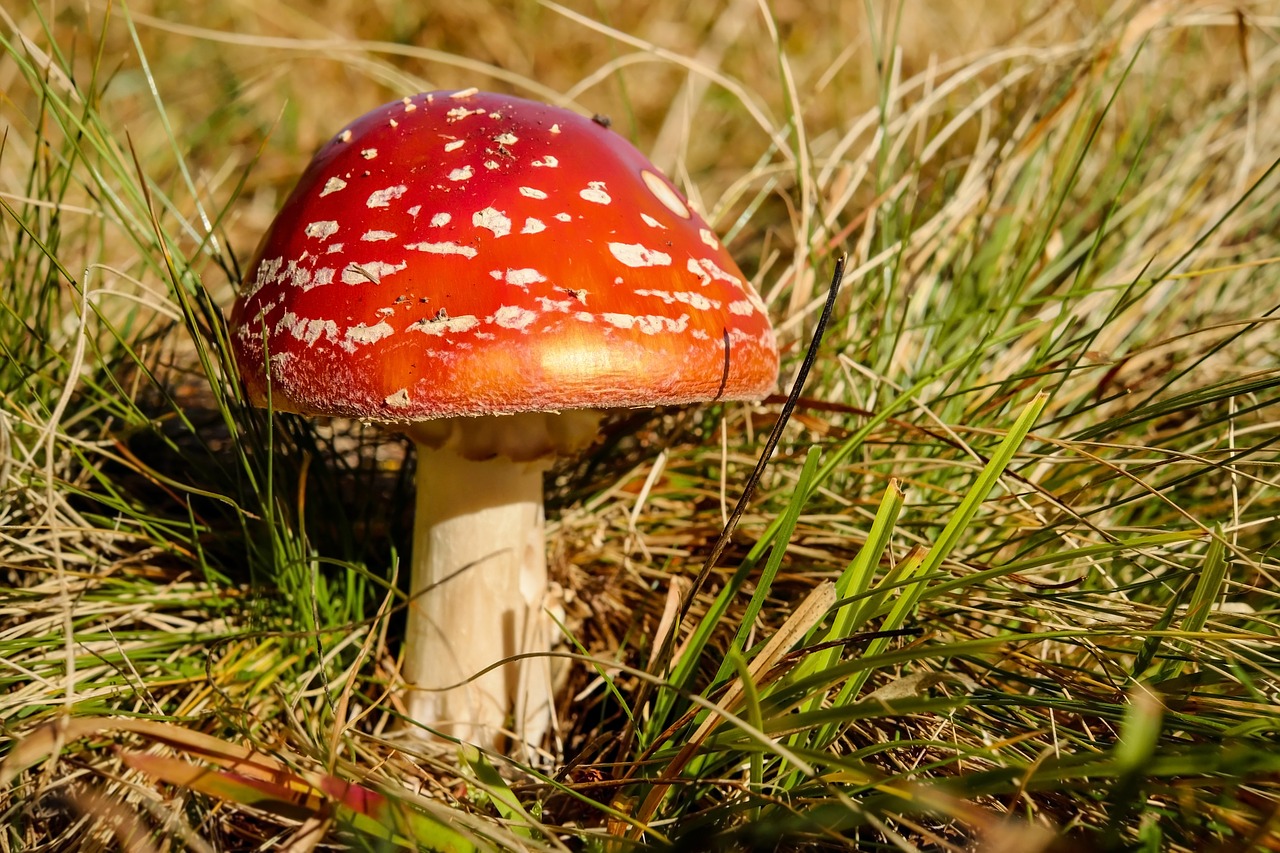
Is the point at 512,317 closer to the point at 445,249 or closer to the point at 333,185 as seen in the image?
the point at 445,249

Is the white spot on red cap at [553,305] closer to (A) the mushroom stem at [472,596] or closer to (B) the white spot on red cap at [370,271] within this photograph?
(B) the white spot on red cap at [370,271]

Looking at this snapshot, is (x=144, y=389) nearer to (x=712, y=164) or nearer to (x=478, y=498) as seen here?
(x=478, y=498)

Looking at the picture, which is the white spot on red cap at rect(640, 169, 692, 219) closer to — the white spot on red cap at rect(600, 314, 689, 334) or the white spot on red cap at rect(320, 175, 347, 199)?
the white spot on red cap at rect(600, 314, 689, 334)

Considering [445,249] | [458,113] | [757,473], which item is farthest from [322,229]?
[757,473]


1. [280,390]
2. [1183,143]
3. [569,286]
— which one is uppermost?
[1183,143]

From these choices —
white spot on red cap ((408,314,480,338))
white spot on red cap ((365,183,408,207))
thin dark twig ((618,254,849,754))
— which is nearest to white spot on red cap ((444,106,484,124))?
white spot on red cap ((365,183,408,207))

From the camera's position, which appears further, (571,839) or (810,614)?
(571,839)

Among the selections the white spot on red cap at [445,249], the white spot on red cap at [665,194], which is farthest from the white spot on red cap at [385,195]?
the white spot on red cap at [665,194]

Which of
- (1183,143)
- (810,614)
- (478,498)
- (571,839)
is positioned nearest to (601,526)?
(478,498)
